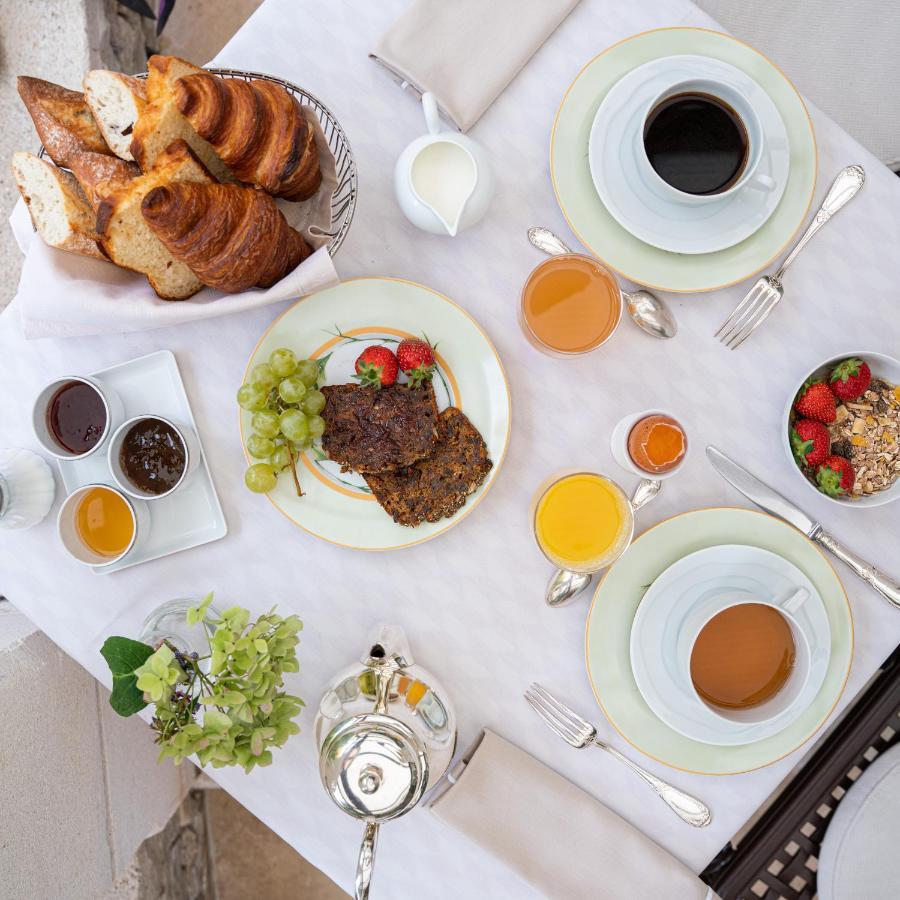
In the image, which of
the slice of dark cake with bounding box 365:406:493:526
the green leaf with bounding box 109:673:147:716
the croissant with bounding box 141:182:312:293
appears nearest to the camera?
the croissant with bounding box 141:182:312:293

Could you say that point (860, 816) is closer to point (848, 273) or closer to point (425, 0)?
point (848, 273)

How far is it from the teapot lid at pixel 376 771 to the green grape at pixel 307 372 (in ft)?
1.49

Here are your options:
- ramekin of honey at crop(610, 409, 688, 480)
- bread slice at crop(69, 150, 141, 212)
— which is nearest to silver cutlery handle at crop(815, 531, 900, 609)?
ramekin of honey at crop(610, 409, 688, 480)

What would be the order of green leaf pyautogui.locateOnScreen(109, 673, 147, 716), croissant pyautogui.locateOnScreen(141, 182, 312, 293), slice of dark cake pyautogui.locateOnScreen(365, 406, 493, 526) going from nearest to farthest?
croissant pyautogui.locateOnScreen(141, 182, 312, 293)
green leaf pyautogui.locateOnScreen(109, 673, 147, 716)
slice of dark cake pyautogui.locateOnScreen(365, 406, 493, 526)

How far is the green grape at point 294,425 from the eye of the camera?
95 cm

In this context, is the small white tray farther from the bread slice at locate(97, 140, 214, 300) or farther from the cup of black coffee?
the cup of black coffee

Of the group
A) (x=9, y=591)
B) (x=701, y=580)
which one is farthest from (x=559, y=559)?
(x=9, y=591)

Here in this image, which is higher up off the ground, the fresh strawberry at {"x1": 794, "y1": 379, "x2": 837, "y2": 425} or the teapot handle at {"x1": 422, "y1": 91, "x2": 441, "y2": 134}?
the fresh strawberry at {"x1": 794, "y1": 379, "x2": 837, "y2": 425}

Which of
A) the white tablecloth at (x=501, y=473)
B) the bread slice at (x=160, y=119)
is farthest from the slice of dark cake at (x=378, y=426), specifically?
the bread slice at (x=160, y=119)

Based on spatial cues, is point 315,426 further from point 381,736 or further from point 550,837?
point 550,837

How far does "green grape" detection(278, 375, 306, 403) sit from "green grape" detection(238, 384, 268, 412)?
3 centimetres

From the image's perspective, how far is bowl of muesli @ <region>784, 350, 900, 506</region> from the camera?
954 millimetres

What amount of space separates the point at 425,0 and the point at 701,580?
878 mm

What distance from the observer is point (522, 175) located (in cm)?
103
